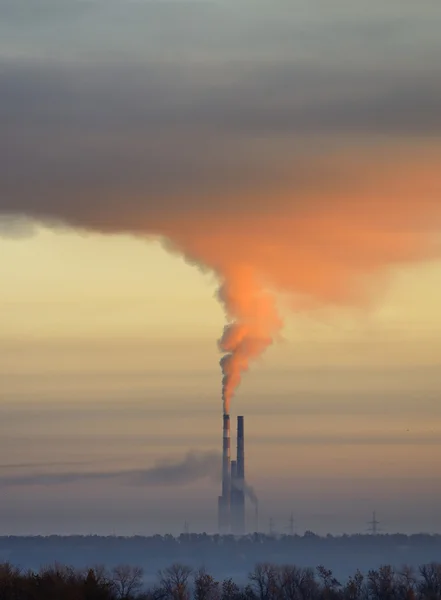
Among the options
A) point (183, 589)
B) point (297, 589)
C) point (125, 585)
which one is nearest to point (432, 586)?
point (297, 589)

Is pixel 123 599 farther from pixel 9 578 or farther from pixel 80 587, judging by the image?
pixel 9 578

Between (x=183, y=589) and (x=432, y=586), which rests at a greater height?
(x=432, y=586)

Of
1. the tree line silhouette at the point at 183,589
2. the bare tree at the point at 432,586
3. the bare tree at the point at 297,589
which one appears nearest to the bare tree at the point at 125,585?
the tree line silhouette at the point at 183,589

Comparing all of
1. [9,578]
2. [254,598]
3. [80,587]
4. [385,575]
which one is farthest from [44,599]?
[385,575]

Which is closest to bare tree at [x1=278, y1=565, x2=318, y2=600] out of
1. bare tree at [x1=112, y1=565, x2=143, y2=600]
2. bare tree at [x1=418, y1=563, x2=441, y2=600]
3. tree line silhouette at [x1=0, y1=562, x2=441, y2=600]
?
tree line silhouette at [x1=0, y1=562, x2=441, y2=600]

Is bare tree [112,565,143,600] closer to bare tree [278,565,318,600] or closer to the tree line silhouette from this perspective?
the tree line silhouette

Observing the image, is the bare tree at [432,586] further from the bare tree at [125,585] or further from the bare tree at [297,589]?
the bare tree at [125,585]

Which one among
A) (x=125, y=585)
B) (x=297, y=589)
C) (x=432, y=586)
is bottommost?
(x=297, y=589)

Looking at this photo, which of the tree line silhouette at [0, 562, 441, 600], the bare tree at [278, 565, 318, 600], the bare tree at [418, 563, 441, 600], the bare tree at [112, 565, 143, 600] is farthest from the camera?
the bare tree at [278, 565, 318, 600]

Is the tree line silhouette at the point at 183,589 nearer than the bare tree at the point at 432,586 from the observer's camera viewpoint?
Yes

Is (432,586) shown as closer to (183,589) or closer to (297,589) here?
(297,589)

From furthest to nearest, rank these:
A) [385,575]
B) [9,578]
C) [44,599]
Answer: [385,575] < [9,578] < [44,599]
